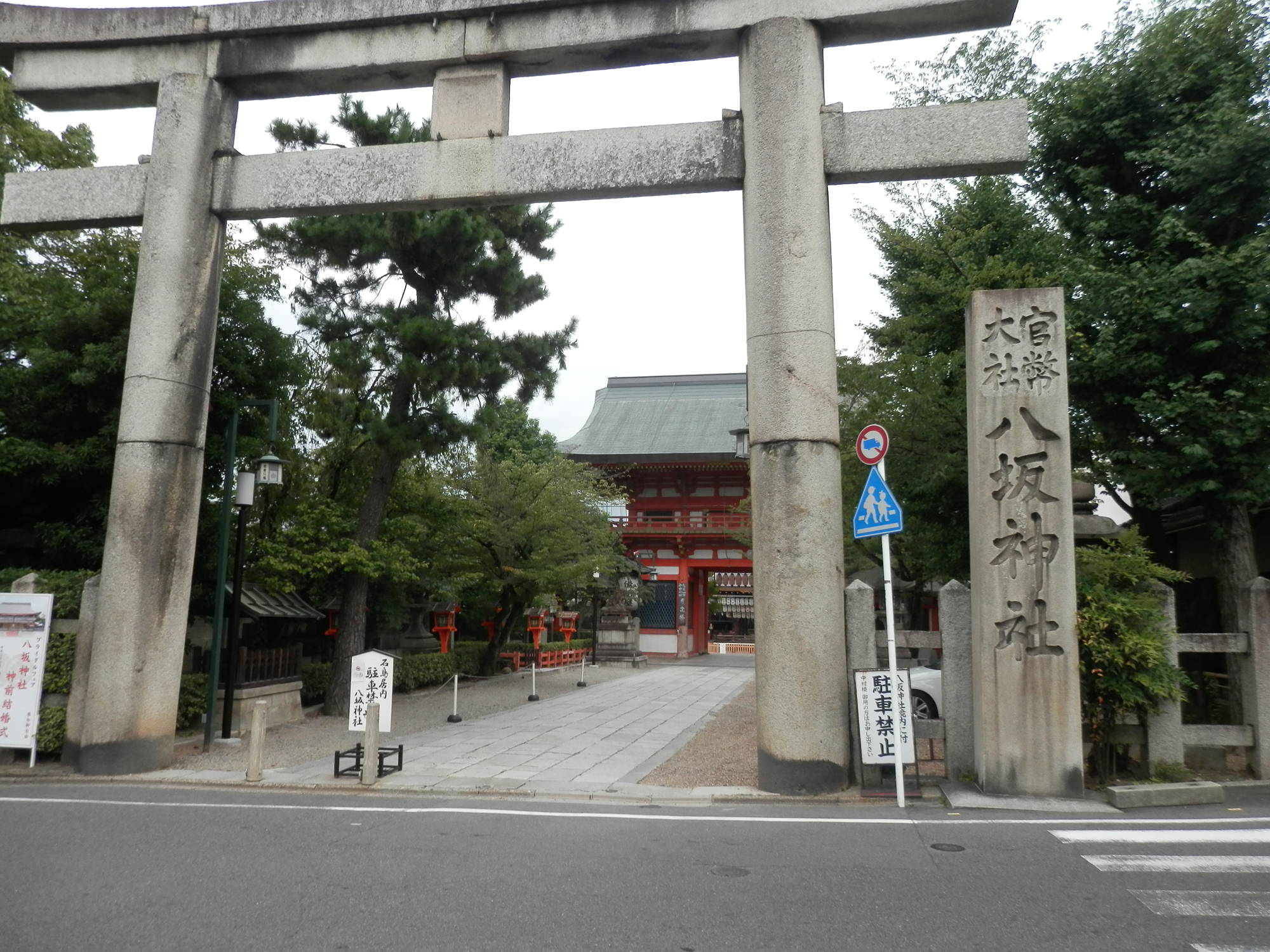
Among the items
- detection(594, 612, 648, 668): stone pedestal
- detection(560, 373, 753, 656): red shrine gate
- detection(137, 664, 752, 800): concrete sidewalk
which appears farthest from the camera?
detection(560, 373, 753, 656): red shrine gate

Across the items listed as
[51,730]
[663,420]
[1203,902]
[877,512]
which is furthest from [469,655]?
[1203,902]

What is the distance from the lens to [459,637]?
26.1 meters

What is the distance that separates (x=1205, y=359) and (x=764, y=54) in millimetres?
5677

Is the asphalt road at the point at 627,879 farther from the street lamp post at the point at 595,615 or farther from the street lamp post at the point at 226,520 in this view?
the street lamp post at the point at 595,615

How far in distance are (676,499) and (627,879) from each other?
97.3 ft

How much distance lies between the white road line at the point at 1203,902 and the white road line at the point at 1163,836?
3.76 ft

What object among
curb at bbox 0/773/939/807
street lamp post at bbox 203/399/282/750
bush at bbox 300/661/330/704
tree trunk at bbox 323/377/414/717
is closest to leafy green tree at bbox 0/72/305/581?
street lamp post at bbox 203/399/282/750

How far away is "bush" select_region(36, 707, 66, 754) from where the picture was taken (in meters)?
9.58

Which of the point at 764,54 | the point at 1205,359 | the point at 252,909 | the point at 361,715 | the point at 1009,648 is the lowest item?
the point at 252,909

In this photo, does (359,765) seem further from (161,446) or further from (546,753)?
(161,446)

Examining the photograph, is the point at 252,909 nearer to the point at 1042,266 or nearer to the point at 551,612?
the point at 1042,266

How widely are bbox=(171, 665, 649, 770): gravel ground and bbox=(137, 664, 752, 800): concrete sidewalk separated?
1.22 feet

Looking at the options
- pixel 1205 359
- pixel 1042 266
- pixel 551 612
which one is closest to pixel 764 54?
pixel 1042 266

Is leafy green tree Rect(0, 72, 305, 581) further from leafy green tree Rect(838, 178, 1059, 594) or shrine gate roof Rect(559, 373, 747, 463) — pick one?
shrine gate roof Rect(559, 373, 747, 463)
